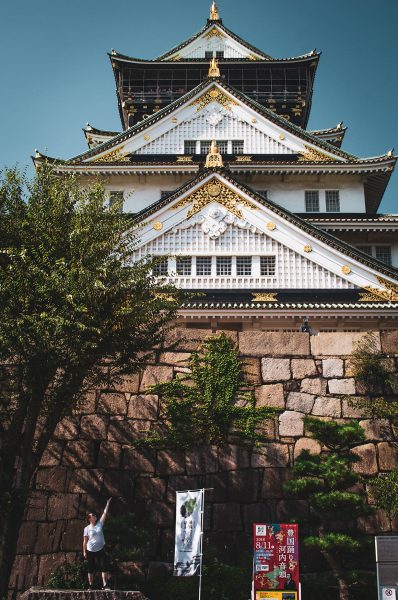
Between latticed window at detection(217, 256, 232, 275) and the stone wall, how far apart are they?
30.4ft

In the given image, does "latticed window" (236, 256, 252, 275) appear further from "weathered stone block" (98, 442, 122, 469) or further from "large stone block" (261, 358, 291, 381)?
"weathered stone block" (98, 442, 122, 469)

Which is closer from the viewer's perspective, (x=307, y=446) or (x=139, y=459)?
(x=139, y=459)

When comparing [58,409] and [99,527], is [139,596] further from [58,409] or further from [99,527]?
[58,409]

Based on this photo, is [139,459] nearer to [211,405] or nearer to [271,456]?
[211,405]

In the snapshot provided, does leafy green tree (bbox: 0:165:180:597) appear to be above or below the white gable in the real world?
below

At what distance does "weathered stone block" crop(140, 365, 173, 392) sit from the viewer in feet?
51.5

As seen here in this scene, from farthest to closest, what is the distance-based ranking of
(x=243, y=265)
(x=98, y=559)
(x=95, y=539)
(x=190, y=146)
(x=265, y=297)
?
1. (x=190, y=146)
2. (x=243, y=265)
3. (x=265, y=297)
4. (x=98, y=559)
5. (x=95, y=539)

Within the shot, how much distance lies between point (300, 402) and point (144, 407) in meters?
3.44

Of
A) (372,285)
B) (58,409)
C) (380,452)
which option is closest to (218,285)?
(372,285)

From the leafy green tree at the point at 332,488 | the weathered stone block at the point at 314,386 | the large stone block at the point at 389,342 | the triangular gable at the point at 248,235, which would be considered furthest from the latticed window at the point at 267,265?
the leafy green tree at the point at 332,488

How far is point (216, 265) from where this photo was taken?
83.4 feet

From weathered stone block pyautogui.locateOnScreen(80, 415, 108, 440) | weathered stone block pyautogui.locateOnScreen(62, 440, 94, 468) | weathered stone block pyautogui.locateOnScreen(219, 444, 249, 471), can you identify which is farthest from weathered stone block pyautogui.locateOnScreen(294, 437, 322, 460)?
weathered stone block pyautogui.locateOnScreen(62, 440, 94, 468)

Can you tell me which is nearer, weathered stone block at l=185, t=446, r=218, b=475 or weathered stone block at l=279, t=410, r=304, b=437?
weathered stone block at l=185, t=446, r=218, b=475

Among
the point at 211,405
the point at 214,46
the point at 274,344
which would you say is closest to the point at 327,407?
the point at 274,344
